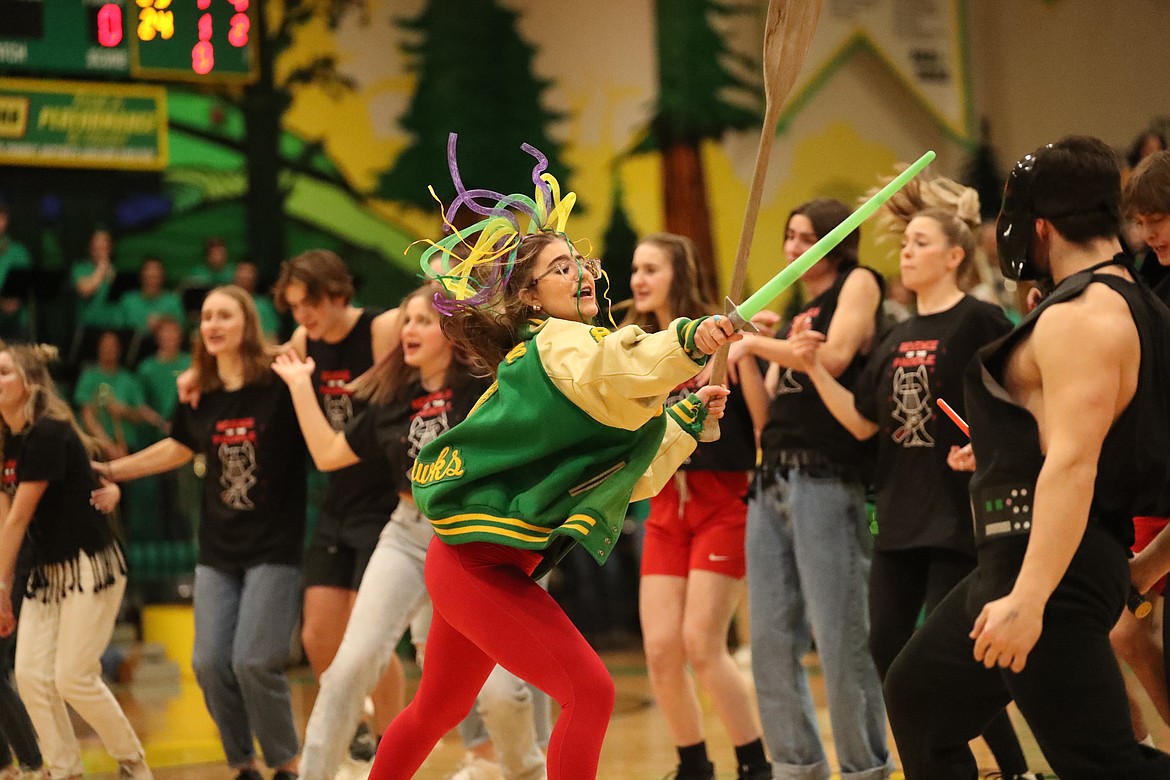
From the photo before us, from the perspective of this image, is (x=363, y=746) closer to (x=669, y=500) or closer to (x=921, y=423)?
(x=669, y=500)

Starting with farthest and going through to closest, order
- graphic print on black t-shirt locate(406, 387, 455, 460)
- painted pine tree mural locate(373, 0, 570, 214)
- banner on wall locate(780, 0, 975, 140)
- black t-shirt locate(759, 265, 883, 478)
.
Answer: painted pine tree mural locate(373, 0, 570, 214)
banner on wall locate(780, 0, 975, 140)
graphic print on black t-shirt locate(406, 387, 455, 460)
black t-shirt locate(759, 265, 883, 478)

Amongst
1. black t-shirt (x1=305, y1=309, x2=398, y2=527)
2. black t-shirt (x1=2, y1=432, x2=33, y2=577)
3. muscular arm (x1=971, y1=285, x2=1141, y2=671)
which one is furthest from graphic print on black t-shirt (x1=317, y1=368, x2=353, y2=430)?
muscular arm (x1=971, y1=285, x2=1141, y2=671)

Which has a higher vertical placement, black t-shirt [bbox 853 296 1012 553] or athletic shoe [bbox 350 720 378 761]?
black t-shirt [bbox 853 296 1012 553]

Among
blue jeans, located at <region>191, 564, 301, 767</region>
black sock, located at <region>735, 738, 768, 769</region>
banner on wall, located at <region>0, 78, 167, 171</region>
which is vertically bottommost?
black sock, located at <region>735, 738, 768, 769</region>

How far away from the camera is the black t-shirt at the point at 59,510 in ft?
17.8

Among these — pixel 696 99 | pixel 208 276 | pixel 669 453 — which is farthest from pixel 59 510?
pixel 696 99

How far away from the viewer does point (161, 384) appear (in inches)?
412

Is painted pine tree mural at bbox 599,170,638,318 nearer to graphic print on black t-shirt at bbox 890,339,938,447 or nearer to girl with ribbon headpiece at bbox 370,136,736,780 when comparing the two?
graphic print on black t-shirt at bbox 890,339,938,447

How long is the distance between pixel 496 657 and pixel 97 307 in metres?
8.15

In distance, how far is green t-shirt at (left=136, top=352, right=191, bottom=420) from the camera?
10438mm

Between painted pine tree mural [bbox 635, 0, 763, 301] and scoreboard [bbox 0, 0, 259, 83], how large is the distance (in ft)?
11.7

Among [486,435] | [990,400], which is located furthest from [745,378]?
[990,400]

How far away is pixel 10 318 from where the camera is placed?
10477 mm

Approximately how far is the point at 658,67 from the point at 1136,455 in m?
9.36
